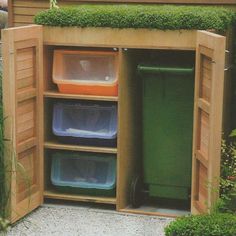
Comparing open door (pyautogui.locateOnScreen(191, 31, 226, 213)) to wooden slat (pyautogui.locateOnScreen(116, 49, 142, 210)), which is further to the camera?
wooden slat (pyautogui.locateOnScreen(116, 49, 142, 210))

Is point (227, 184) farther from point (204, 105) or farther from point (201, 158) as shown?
point (204, 105)

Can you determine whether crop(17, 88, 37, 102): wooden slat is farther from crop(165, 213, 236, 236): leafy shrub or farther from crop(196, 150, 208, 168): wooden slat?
crop(165, 213, 236, 236): leafy shrub

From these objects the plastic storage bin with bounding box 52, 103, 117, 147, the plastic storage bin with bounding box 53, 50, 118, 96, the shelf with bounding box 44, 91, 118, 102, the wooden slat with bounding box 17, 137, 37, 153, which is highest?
the plastic storage bin with bounding box 53, 50, 118, 96

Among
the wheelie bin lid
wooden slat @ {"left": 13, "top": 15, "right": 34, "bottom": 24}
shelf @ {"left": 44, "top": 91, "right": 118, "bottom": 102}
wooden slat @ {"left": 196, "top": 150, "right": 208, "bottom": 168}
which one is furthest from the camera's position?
wooden slat @ {"left": 13, "top": 15, "right": 34, "bottom": 24}

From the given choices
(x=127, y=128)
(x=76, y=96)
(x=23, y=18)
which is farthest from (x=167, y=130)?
(x=23, y=18)

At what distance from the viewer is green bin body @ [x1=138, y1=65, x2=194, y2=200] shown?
18.7ft

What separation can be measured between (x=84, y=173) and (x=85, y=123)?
1.39 ft

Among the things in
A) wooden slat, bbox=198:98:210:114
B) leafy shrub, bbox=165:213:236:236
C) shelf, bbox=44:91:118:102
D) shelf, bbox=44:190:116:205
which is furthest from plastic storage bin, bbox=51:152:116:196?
leafy shrub, bbox=165:213:236:236

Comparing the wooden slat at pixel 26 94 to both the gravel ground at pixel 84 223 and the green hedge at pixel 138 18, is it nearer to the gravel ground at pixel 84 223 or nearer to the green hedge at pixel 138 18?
the green hedge at pixel 138 18

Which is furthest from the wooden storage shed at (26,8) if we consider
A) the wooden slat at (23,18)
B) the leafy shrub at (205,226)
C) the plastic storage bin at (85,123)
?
the leafy shrub at (205,226)

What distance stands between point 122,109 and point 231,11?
53.6 inches

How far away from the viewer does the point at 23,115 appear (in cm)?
550

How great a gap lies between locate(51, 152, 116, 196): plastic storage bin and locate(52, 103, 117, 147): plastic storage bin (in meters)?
0.14

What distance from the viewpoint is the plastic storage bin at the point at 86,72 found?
572 cm
